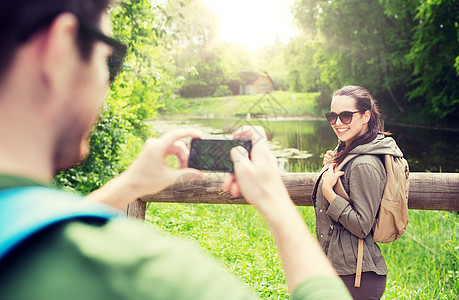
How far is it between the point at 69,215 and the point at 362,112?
6.86 feet

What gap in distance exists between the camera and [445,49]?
1529 cm

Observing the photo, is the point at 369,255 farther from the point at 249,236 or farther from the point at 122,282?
the point at 249,236

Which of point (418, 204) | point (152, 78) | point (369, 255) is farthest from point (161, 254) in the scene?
point (152, 78)

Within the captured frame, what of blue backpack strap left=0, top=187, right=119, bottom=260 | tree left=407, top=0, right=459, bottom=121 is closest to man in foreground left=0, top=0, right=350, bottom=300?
blue backpack strap left=0, top=187, right=119, bottom=260

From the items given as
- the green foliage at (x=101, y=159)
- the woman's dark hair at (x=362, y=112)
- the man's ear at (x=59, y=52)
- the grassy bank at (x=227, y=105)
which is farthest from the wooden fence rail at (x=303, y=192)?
the grassy bank at (x=227, y=105)

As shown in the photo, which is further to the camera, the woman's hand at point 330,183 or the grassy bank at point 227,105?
the grassy bank at point 227,105

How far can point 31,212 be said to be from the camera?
15.9 inches

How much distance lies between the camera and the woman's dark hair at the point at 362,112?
213 cm

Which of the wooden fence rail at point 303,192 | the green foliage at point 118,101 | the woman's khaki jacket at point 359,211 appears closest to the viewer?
the woman's khaki jacket at point 359,211

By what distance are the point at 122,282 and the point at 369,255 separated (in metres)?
1.88

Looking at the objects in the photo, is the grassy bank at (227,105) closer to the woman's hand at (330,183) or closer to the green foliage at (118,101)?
the green foliage at (118,101)

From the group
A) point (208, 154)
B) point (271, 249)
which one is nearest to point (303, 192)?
point (271, 249)

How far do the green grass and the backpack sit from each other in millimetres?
1304

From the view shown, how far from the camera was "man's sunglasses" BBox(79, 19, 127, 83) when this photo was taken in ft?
1.79
